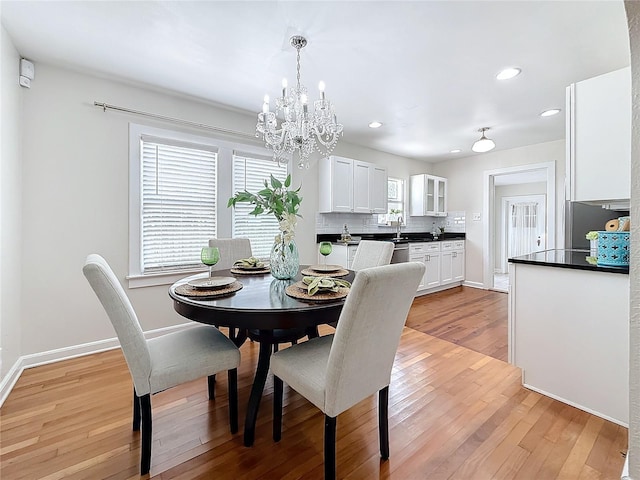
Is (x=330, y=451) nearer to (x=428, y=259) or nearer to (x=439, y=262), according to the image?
(x=428, y=259)

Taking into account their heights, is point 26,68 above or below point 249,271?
above

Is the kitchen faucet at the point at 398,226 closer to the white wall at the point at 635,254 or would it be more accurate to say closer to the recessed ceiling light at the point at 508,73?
the recessed ceiling light at the point at 508,73

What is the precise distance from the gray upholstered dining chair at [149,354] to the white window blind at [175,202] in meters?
1.52

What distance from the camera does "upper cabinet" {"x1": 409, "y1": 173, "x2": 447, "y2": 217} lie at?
214 inches

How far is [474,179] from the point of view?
543 cm

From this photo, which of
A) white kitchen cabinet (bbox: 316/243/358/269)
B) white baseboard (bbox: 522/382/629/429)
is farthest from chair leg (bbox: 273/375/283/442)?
white kitchen cabinet (bbox: 316/243/358/269)

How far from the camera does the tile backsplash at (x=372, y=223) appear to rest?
4.38 m

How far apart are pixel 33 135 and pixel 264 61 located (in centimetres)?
196

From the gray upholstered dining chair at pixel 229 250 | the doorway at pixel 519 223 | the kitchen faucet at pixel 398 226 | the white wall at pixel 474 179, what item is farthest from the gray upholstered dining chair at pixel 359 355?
the doorway at pixel 519 223

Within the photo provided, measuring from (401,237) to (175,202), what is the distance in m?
3.84

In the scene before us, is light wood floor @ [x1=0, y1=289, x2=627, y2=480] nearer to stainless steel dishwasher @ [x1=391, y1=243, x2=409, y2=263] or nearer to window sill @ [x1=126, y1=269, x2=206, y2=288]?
window sill @ [x1=126, y1=269, x2=206, y2=288]

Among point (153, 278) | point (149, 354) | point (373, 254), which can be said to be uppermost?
point (373, 254)

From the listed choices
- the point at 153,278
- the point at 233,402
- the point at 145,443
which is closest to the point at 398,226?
the point at 153,278

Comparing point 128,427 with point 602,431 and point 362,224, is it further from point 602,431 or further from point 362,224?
point 362,224
